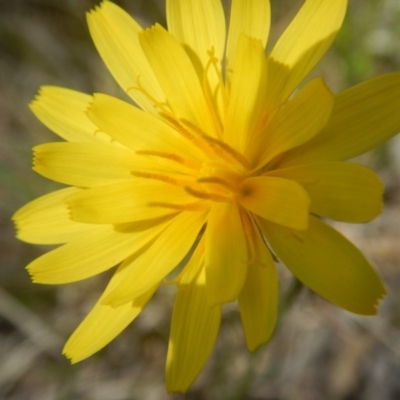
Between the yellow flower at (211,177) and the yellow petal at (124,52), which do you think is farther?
the yellow petal at (124,52)

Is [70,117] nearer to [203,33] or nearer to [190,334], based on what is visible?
[203,33]

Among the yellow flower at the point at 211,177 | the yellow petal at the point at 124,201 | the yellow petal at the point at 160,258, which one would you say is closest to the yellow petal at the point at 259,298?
the yellow flower at the point at 211,177

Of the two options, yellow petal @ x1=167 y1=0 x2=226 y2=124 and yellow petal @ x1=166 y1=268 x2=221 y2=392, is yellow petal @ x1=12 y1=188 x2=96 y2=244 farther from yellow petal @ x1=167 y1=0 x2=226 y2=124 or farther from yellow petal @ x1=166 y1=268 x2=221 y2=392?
yellow petal @ x1=167 y1=0 x2=226 y2=124

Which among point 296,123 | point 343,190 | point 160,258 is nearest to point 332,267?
point 343,190

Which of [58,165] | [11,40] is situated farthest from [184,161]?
[11,40]

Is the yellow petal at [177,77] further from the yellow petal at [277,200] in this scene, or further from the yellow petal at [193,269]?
the yellow petal at [193,269]
